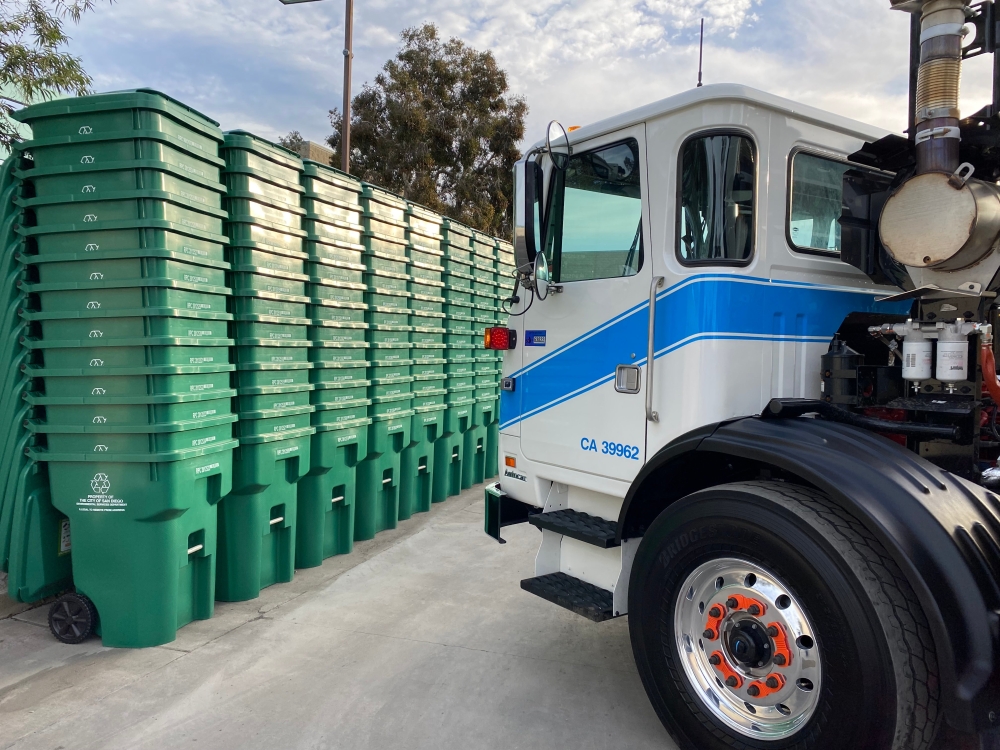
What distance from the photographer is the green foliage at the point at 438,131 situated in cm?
1593

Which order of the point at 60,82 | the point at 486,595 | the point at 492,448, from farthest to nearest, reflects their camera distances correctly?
the point at 492,448
the point at 60,82
the point at 486,595

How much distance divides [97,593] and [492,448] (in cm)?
506

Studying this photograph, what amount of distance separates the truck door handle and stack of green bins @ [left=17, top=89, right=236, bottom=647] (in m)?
2.31

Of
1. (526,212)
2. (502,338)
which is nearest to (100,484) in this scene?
(502,338)

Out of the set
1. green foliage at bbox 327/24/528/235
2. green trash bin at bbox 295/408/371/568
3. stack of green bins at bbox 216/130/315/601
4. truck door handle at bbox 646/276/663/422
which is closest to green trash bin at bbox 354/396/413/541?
green trash bin at bbox 295/408/371/568

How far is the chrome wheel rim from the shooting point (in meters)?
2.41

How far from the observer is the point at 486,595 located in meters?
4.62

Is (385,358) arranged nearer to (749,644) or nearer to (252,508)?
(252,508)

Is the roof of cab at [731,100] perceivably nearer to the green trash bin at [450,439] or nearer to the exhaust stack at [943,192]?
the exhaust stack at [943,192]

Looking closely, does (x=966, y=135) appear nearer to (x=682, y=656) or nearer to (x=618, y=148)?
(x=618, y=148)

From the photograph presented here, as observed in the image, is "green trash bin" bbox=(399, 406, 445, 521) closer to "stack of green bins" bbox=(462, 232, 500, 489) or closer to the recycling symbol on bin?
"stack of green bins" bbox=(462, 232, 500, 489)

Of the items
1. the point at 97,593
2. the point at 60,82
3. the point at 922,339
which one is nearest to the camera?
the point at 922,339

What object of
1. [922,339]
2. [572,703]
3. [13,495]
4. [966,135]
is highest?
[966,135]

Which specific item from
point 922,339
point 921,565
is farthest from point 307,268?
point 921,565
